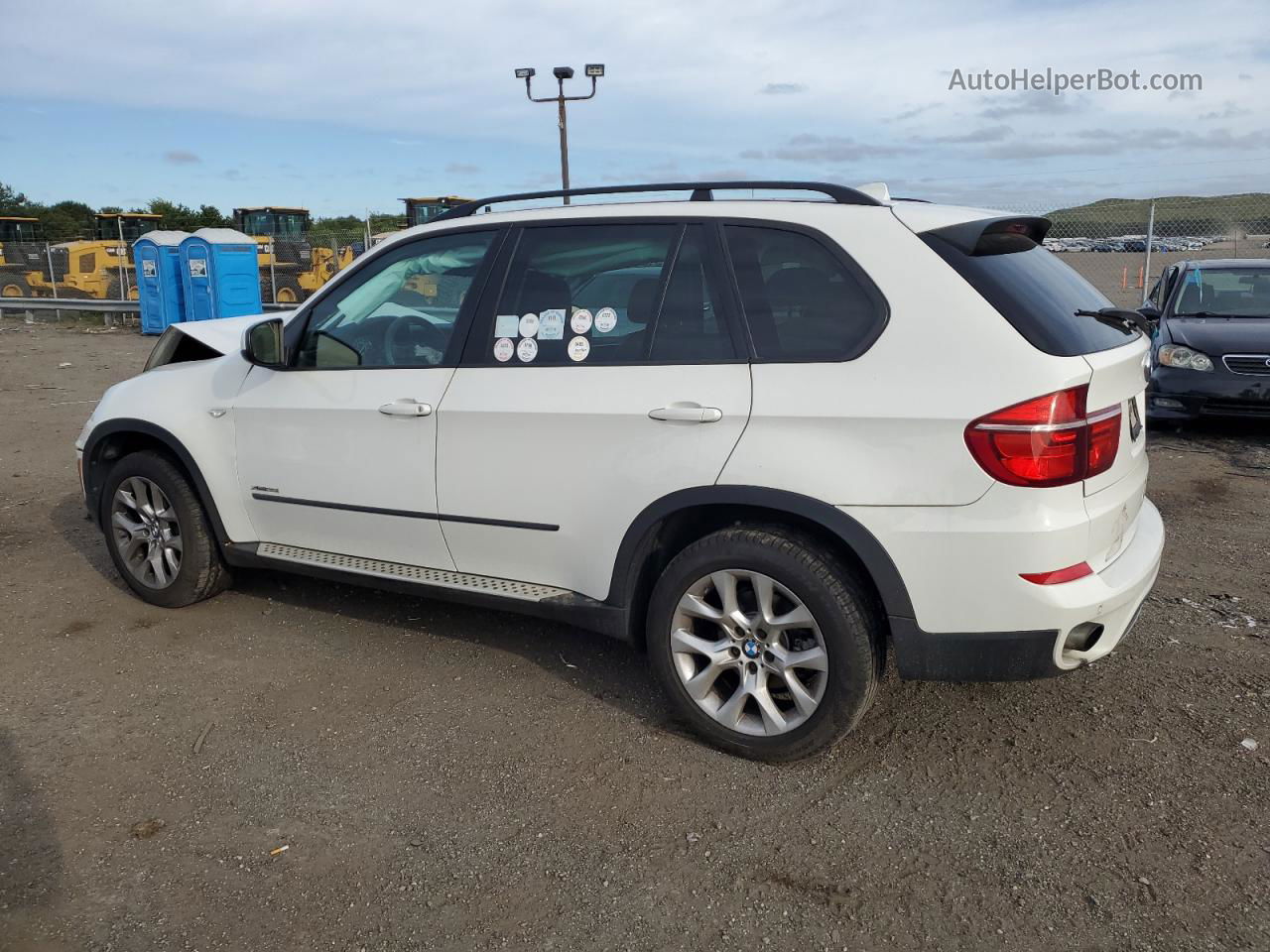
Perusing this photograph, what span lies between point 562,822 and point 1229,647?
2870mm

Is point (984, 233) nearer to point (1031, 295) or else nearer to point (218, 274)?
point (1031, 295)

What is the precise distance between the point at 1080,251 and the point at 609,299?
16052mm

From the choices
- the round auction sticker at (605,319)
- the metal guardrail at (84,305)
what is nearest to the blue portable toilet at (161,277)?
the metal guardrail at (84,305)

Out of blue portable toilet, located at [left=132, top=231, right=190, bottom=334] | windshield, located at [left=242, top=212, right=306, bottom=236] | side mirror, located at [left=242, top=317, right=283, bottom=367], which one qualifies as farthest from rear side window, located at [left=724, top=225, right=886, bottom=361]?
windshield, located at [left=242, top=212, right=306, bottom=236]

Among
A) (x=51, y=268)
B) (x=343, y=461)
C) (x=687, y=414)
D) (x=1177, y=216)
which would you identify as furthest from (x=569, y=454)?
(x=51, y=268)

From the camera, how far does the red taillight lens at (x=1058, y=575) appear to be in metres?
2.92

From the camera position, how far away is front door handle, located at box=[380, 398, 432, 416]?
3.81 meters

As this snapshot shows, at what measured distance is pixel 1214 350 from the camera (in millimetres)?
7941

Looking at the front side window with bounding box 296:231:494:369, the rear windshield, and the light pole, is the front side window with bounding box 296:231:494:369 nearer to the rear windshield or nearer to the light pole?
the rear windshield

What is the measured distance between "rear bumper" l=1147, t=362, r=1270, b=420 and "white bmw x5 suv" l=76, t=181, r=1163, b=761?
4.98 m

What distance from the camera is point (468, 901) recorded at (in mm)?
2736

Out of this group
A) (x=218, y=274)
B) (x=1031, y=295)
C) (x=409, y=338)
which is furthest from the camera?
(x=218, y=274)

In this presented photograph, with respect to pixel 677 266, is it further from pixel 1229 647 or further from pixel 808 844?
pixel 1229 647

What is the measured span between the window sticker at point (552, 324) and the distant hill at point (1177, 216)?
1355cm
